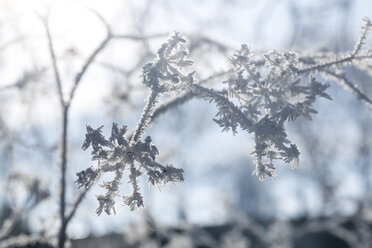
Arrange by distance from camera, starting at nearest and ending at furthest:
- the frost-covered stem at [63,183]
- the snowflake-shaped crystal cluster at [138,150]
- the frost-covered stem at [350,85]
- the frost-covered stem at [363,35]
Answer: the snowflake-shaped crystal cluster at [138,150]
the frost-covered stem at [363,35]
the frost-covered stem at [350,85]
the frost-covered stem at [63,183]

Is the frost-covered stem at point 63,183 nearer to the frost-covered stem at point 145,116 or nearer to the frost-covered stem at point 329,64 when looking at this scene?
the frost-covered stem at point 145,116

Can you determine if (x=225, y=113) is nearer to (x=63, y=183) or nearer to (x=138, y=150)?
(x=138, y=150)

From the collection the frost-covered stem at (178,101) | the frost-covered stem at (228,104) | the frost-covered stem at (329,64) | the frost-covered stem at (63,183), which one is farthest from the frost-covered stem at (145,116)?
the frost-covered stem at (63,183)

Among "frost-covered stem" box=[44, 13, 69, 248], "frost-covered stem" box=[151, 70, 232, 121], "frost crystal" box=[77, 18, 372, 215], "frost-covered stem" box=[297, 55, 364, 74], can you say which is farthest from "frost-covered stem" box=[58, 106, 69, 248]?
"frost-covered stem" box=[297, 55, 364, 74]

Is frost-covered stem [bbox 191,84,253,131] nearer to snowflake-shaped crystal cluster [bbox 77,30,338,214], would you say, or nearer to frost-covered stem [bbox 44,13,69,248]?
snowflake-shaped crystal cluster [bbox 77,30,338,214]

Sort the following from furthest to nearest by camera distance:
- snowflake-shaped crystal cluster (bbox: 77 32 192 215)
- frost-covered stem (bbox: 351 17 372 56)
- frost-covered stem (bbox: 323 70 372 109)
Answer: frost-covered stem (bbox: 323 70 372 109)
frost-covered stem (bbox: 351 17 372 56)
snowflake-shaped crystal cluster (bbox: 77 32 192 215)

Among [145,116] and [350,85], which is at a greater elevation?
[350,85]

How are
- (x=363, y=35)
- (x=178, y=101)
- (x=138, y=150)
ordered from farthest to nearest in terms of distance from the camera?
1. (x=178, y=101)
2. (x=363, y=35)
3. (x=138, y=150)

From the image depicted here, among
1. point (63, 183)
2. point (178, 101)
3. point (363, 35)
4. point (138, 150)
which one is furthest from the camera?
point (63, 183)

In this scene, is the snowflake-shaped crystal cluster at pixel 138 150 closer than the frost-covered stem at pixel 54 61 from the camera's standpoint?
Yes

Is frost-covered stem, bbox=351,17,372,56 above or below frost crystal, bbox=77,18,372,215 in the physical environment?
above

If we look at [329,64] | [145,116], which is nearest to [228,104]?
[145,116]

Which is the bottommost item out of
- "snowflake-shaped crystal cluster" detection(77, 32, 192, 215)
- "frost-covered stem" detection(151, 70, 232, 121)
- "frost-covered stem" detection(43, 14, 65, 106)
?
"snowflake-shaped crystal cluster" detection(77, 32, 192, 215)

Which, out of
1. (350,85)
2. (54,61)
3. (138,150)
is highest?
(54,61)
